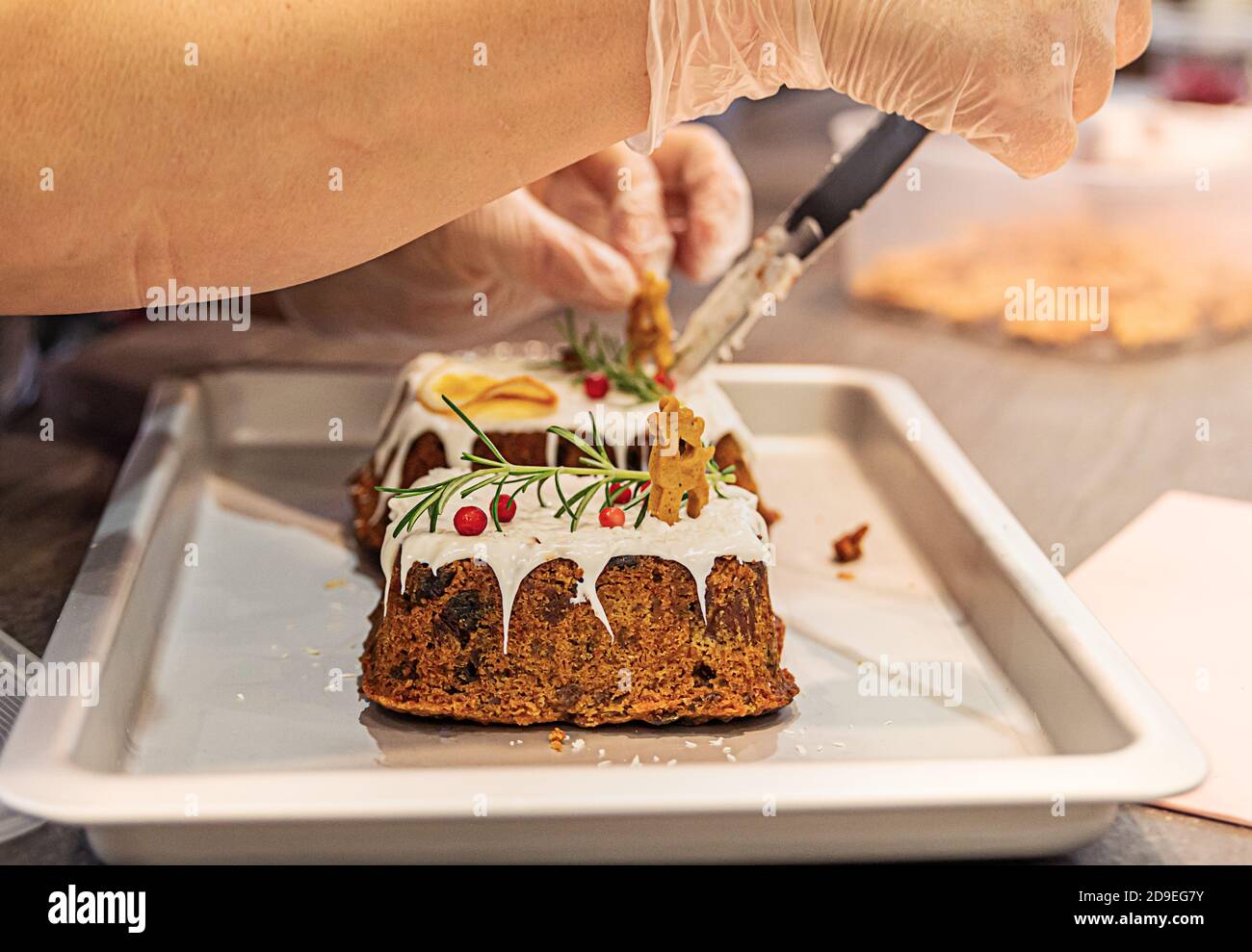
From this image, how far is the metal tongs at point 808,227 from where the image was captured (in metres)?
1.34

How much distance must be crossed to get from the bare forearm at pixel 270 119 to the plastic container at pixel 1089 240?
118 cm

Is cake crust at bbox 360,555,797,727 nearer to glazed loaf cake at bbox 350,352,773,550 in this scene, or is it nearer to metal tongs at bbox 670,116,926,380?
glazed loaf cake at bbox 350,352,773,550

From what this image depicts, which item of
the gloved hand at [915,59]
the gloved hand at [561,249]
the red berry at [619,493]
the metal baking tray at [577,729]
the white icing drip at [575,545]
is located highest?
the gloved hand at [915,59]

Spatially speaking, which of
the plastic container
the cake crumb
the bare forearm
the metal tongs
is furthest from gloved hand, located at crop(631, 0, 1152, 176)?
the plastic container

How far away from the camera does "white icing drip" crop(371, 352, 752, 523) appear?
4.45 feet

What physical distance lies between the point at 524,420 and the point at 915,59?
54 centimetres

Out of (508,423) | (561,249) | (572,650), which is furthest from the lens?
(561,249)

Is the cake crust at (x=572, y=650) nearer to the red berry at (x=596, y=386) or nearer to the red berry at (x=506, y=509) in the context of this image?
the red berry at (x=506, y=509)

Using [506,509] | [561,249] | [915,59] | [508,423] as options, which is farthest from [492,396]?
[915,59]

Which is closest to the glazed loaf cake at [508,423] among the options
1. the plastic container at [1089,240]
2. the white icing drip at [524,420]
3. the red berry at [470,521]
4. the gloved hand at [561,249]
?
the white icing drip at [524,420]

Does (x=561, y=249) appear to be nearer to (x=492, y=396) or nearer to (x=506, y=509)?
(x=492, y=396)

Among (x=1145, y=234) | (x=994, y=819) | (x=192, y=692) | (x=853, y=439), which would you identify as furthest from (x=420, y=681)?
(x=1145, y=234)

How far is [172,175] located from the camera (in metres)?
0.99

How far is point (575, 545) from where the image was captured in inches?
42.0
